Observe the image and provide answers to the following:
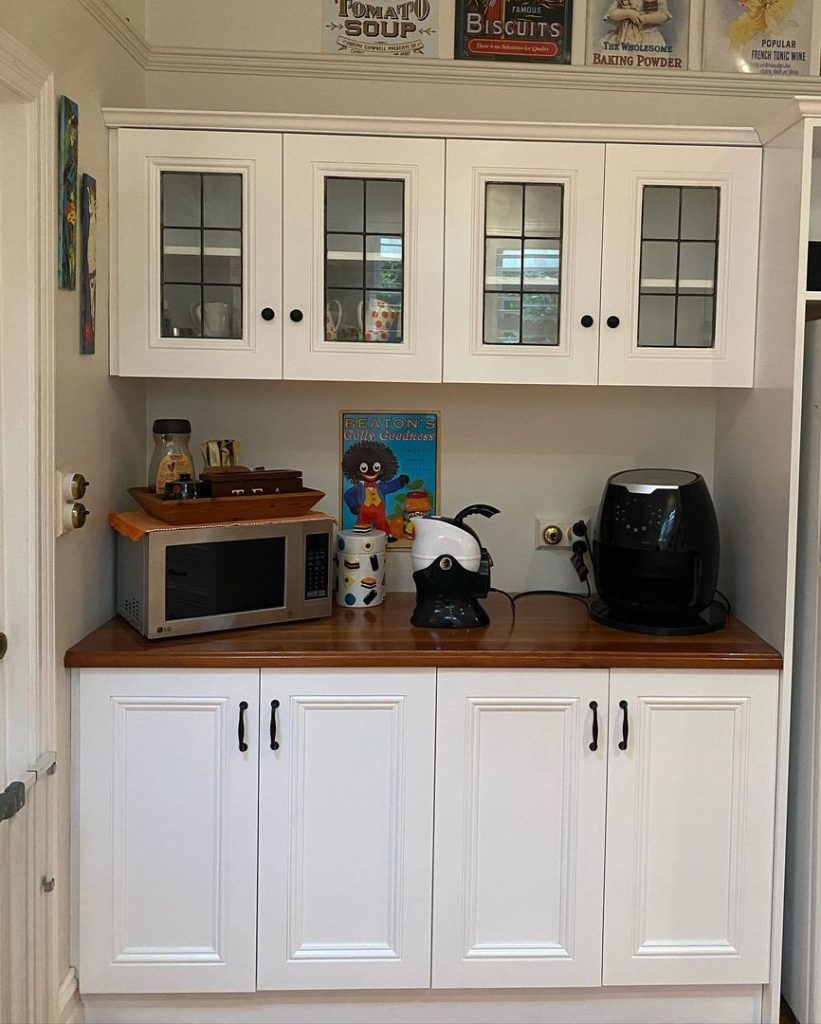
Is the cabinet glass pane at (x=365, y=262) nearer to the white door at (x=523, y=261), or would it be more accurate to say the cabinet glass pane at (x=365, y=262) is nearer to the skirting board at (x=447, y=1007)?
the white door at (x=523, y=261)

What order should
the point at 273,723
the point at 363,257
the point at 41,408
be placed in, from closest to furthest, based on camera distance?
1. the point at 41,408
2. the point at 273,723
3. the point at 363,257

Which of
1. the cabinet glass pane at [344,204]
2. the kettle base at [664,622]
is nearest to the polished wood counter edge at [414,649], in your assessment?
the kettle base at [664,622]

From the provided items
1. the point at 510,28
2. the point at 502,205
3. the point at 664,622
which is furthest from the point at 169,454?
the point at 510,28

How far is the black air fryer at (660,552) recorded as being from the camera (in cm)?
230

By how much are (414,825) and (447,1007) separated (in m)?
0.46

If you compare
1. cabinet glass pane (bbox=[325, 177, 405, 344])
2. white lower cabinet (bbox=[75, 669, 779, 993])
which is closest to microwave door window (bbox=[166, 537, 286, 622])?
white lower cabinet (bbox=[75, 669, 779, 993])

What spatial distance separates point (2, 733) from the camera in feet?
6.54

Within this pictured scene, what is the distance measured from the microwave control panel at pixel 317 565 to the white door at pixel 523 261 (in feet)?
1.64

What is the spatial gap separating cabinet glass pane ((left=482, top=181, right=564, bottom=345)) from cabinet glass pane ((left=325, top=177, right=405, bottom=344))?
216mm

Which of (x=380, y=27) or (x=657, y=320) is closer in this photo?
(x=657, y=320)

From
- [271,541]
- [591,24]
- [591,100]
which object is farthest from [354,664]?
[591,24]

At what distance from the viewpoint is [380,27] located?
103 inches

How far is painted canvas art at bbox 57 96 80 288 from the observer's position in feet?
6.57

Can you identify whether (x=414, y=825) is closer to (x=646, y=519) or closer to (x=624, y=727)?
(x=624, y=727)
